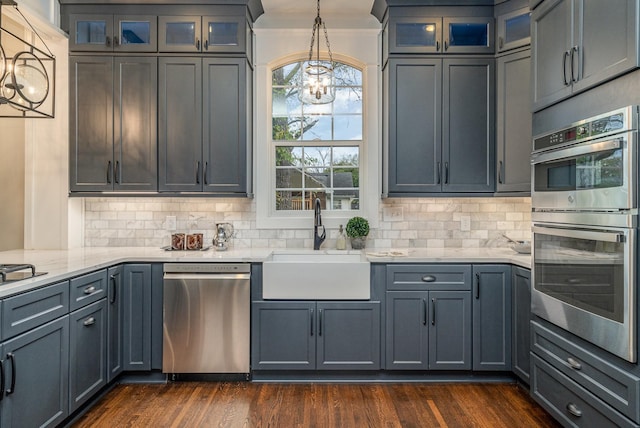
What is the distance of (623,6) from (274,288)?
2.47 meters

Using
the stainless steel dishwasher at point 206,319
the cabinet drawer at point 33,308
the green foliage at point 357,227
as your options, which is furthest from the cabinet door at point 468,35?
the cabinet drawer at point 33,308

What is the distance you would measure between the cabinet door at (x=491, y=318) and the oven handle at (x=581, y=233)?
0.71 meters

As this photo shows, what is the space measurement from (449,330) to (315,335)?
98 cm

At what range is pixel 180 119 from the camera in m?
3.26

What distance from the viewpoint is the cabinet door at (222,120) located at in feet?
10.7

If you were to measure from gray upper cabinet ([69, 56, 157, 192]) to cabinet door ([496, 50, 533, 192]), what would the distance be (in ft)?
9.02

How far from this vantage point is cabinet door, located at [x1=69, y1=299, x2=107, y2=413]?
2344 millimetres

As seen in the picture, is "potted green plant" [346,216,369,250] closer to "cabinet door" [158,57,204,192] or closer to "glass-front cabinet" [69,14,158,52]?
"cabinet door" [158,57,204,192]

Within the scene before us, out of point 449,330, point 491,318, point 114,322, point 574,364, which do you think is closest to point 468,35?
point 491,318

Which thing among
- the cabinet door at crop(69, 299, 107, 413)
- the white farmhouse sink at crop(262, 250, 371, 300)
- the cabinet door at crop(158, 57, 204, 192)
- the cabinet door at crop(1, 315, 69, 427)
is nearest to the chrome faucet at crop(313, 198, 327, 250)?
the white farmhouse sink at crop(262, 250, 371, 300)

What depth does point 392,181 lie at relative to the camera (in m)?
3.32

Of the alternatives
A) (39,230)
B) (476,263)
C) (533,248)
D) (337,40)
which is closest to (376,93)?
(337,40)

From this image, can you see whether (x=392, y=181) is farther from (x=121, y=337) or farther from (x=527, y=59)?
(x=121, y=337)

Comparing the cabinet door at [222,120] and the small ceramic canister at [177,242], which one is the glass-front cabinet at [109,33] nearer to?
the cabinet door at [222,120]
